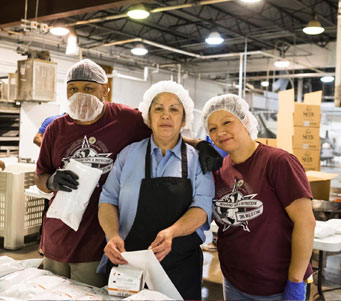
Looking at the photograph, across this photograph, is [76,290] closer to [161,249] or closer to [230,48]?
[161,249]

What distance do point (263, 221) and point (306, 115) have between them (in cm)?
375

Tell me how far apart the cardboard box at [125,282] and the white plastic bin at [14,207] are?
3795 millimetres

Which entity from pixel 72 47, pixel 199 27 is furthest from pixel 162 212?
pixel 199 27

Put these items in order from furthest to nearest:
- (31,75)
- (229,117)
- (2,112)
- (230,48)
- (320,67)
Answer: (230,48)
(320,67)
(2,112)
(31,75)
(229,117)

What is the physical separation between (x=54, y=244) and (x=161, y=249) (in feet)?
2.29

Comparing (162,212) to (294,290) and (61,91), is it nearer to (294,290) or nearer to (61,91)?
(294,290)

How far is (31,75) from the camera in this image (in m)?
6.41

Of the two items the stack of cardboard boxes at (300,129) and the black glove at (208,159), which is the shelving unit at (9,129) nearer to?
the stack of cardboard boxes at (300,129)

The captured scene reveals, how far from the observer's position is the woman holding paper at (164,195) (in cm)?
160

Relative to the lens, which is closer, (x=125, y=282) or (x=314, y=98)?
(x=125, y=282)

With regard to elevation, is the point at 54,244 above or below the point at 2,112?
below

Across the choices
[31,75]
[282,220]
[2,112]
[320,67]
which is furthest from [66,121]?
[320,67]

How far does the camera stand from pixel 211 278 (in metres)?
4.21

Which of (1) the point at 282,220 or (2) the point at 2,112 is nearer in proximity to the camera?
(1) the point at 282,220
